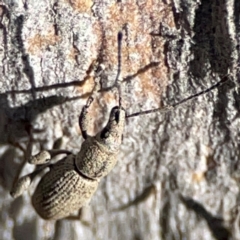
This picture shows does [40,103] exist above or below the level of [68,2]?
below

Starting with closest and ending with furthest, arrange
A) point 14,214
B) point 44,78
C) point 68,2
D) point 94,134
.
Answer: point 68,2, point 44,78, point 94,134, point 14,214

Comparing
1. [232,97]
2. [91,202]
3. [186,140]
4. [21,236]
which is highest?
[232,97]

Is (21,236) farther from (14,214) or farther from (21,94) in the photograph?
(21,94)

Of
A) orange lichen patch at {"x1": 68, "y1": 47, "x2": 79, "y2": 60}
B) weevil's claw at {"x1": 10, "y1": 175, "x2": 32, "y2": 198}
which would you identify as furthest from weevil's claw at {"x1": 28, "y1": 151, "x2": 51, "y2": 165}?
orange lichen patch at {"x1": 68, "y1": 47, "x2": 79, "y2": 60}

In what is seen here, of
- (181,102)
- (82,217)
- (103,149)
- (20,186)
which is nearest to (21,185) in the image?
(20,186)

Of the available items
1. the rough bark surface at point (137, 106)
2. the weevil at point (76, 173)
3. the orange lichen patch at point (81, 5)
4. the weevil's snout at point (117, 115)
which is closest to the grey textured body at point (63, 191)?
the weevil at point (76, 173)

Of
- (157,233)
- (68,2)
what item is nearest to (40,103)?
(68,2)
